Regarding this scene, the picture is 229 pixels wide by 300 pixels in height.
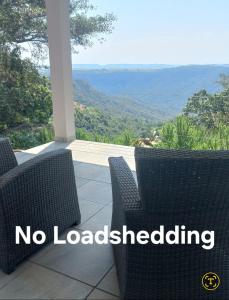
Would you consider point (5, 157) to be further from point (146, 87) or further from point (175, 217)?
point (146, 87)

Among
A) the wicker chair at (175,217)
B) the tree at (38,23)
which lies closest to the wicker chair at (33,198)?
the wicker chair at (175,217)

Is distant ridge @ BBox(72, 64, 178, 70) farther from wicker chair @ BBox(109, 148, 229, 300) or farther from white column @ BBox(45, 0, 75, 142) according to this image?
wicker chair @ BBox(109, 148, 229, 300)

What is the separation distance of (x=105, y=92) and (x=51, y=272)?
6.08 m

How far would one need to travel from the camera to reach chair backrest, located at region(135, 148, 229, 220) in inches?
45.4

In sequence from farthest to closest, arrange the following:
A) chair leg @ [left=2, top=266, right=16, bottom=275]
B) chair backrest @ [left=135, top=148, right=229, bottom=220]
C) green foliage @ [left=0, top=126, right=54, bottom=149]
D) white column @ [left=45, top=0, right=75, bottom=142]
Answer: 1. green foliage @ [left=0, top=126, right=54, bottom=149]
2. white column @ [left=45, top=0, right=75, bottom=142]
3. chair leg @ [left=2, top=266, right=16, bottom=275]
4. chair backrest @ [left=135, top=148, right=229, bottom=220]

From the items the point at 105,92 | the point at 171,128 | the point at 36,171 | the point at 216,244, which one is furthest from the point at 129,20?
the point at 216,244

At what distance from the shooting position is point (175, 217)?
126cm

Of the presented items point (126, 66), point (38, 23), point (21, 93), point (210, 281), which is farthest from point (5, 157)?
point (126, 66)

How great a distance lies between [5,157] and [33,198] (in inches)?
17.8

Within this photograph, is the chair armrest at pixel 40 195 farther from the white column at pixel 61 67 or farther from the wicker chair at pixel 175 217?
the white column at pixel 61 67

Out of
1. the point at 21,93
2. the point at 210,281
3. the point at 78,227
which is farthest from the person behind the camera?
the point at 21,93

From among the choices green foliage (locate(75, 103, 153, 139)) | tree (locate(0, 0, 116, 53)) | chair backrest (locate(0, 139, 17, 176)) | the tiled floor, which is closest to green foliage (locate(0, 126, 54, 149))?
green foliage (locate(75, 103, 153, 139))

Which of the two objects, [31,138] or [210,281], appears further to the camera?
[31,138]

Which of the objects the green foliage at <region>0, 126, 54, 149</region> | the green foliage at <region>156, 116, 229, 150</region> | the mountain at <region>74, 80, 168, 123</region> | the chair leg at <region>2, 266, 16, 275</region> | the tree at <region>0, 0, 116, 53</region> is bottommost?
the chair leg at <region>2, 266, 16, 275</region>
